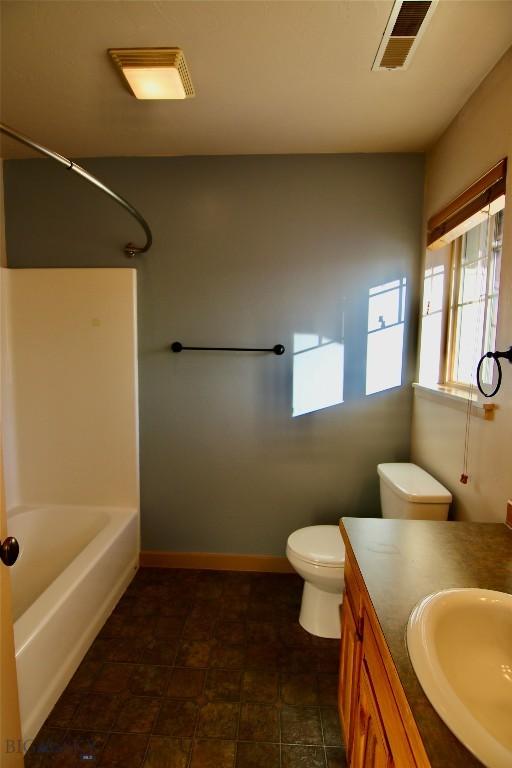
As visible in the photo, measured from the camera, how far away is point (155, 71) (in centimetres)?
142

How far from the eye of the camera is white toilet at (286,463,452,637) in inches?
64.6

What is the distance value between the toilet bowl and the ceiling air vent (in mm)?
1998

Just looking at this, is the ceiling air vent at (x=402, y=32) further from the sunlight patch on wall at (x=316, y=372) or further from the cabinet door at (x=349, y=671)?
the cabinet door at (x=349, y=671)

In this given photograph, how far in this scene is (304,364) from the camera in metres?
2.22

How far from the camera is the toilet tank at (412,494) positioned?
1624 millimetres

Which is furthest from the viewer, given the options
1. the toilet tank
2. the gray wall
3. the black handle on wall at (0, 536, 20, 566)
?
the gray wall

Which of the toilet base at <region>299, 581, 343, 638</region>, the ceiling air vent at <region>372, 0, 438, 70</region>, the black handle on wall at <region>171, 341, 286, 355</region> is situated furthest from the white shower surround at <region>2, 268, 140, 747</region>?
the ceiling air vent at <region>372, 0, 438, 70</region>

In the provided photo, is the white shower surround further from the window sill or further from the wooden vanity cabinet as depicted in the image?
the window sill

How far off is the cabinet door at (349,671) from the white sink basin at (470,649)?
0.31 m

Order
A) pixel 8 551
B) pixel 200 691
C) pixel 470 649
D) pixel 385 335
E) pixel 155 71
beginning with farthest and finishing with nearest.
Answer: pixel 385 335, pixel 200 691, pixel 155 71, pixel 8 551, pixel 470 649

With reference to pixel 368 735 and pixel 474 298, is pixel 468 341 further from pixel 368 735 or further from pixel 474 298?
pixel 368 735

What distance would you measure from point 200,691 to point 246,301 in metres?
1.87

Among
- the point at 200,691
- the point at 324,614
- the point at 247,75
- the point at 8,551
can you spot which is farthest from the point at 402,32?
the point at 200,691

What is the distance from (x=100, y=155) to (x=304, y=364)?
1679 mm
